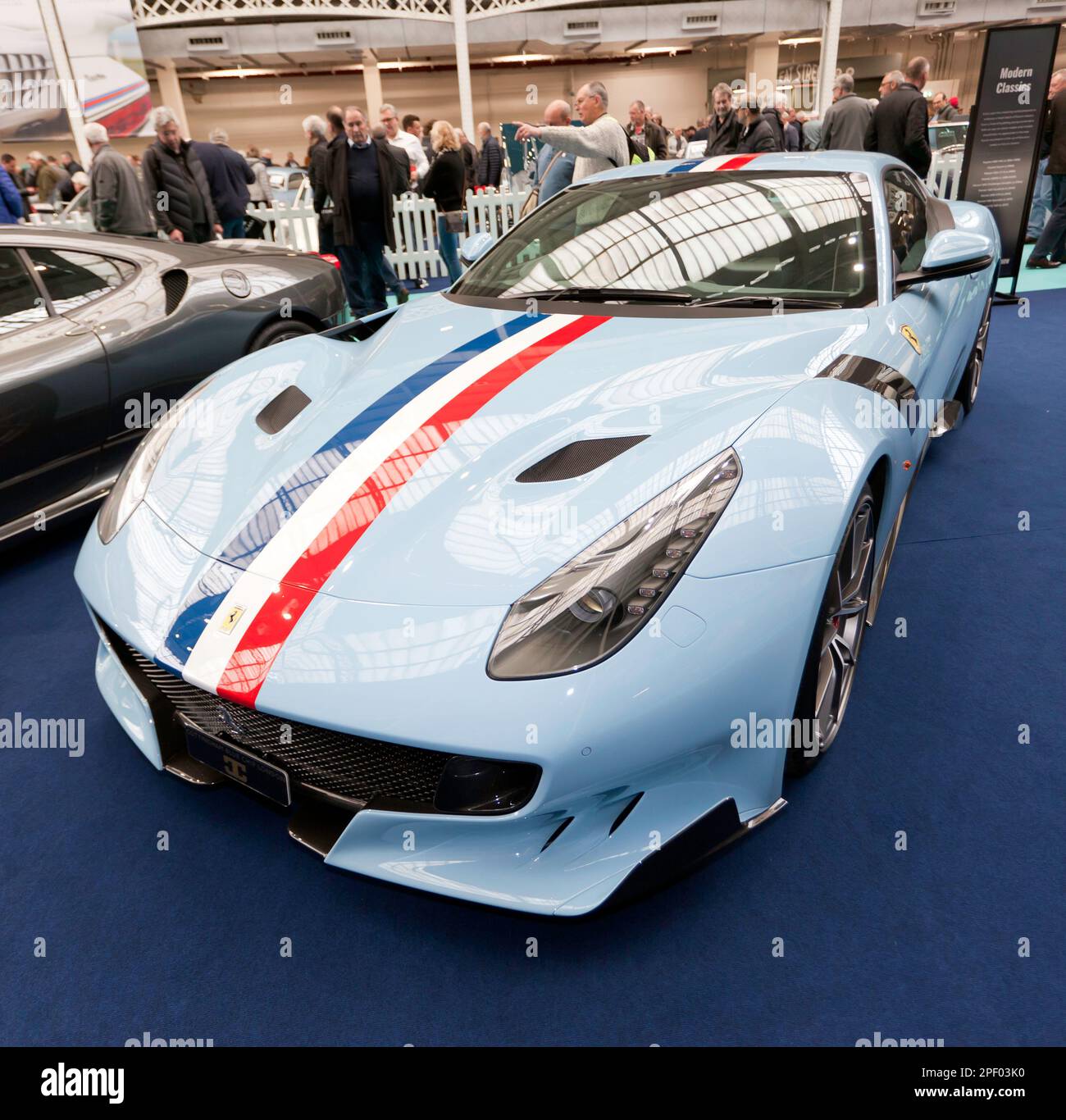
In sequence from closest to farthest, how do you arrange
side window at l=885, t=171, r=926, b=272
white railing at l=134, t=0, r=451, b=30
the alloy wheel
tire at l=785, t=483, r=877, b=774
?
tire at l=785, t=483, r=877, b=774, the alloy wheel, side window at l=885, t=171, r=926, b=272, white railing at l=134, t=0, r=451, b=30

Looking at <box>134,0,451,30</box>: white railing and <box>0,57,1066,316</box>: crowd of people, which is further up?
<box>134,0,451,30</box>: white railing

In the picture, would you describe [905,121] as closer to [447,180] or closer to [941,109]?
Result: [447,180]

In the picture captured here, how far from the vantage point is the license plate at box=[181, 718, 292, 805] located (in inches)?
54.2

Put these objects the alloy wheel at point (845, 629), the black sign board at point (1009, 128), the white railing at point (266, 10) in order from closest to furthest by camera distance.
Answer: the alloy wheel at point (845, 629)
the black sign board at point (1009, 128)
the white railing at point (266, 10)

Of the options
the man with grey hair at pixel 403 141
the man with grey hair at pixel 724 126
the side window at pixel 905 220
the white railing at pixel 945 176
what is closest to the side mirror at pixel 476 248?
the side window at pixel 905 220

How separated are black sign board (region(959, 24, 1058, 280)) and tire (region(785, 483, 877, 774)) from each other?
191 inches

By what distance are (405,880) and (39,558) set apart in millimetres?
2394

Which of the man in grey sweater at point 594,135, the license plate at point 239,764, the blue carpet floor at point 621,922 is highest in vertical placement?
the man in grey sweater at point 594,135

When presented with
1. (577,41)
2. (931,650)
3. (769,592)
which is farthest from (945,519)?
(577,41)

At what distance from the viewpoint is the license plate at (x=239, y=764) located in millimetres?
1377

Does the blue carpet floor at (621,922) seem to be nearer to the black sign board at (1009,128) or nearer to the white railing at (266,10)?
the black sign board at (1009,128)

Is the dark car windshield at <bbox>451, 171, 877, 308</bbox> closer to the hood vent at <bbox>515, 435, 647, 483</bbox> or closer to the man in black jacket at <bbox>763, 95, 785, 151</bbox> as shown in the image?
the hood vent at <bbox>515, 435, 647, 483</bbox>

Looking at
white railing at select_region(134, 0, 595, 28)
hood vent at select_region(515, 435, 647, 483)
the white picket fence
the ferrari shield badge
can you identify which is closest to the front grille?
the ferrari shield badge
